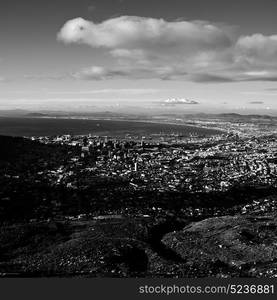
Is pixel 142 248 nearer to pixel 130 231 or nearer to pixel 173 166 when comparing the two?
pixel 130 231

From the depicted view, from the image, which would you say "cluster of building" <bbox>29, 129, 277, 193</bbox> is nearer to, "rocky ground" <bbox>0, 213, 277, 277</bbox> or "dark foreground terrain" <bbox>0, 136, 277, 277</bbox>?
"dark foreground terrain" <bbox>0, 136, 277, 277</bbox>

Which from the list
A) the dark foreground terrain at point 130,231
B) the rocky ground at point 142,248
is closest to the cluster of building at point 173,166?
the dark foreground terrain at point 130,231

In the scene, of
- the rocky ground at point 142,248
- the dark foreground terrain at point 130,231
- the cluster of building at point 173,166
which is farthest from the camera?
the cluster of building at point 173,166

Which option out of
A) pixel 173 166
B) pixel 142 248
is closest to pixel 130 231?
pixel 142 248

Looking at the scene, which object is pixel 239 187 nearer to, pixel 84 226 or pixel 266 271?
pixel 84 226

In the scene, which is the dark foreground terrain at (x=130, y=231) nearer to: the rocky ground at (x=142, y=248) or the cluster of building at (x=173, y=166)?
the rocky ground at (x=142, y=248)

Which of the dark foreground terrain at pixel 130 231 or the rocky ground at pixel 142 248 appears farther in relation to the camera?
the dark foreground terrain at pixel 130 231

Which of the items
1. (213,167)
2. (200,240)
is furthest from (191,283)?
(213,167)

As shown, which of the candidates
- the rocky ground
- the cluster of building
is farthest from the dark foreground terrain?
the cluster of building

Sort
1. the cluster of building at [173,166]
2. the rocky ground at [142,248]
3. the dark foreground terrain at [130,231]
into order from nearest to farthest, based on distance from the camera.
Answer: the rocky ground at [142,248] → the dark foreground terrain at [130,231] → the cluster of building at [173,166]

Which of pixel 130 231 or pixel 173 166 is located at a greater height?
pixel 173 166
